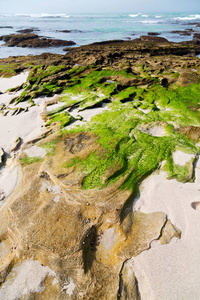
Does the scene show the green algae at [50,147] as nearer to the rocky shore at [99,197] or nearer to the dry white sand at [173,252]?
the rocky shore at [99,197]

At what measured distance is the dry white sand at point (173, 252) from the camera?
9.31 feet

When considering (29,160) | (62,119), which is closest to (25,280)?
(29,160)

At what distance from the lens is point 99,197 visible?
392 cm

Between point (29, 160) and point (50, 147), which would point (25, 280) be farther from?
point (50, 147)

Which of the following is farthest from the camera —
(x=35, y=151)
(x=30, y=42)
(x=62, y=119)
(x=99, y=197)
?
(x=30, y=42)

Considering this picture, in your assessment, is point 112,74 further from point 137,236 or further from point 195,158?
point 137,236

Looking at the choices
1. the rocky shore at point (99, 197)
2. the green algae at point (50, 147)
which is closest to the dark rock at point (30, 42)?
the rocky shore at point (99, 197)

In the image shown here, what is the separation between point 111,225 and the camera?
11.6 ft

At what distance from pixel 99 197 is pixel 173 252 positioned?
5.71ft

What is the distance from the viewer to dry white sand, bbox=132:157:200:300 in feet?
9.31

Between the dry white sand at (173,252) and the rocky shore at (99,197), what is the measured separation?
0.06ft

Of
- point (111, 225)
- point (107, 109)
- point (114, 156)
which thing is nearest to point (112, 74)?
point (107, 109)

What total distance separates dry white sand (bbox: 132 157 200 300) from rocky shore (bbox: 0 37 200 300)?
17mm

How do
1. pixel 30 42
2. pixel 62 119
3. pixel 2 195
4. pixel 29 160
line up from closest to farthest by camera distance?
pixel 2 195, pixel 29 160, pixel 62 119, pixel 30 42
